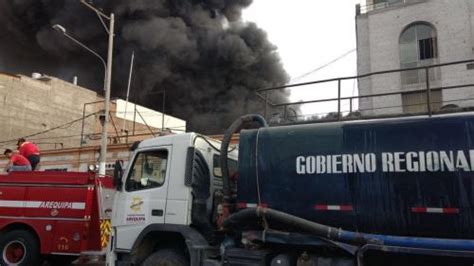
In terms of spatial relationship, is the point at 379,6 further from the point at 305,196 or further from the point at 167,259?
the point at 167,259

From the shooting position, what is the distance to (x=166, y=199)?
7305 mm

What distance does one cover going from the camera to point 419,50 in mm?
24781

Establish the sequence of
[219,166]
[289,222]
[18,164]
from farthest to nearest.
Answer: [18,164]
[219,166]
[289,222]

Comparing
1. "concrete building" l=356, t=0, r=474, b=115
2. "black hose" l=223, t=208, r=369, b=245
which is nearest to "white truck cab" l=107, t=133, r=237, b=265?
"black hose" l=223, t=208, r=369, b=245

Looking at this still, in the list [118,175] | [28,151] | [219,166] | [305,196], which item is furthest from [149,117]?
[305,196]

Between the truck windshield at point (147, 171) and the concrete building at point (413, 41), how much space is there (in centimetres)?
1692

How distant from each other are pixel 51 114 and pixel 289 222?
3161 centimetres

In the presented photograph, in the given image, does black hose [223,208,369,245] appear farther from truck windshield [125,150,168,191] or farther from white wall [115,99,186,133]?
white wall [115,99,186,133]

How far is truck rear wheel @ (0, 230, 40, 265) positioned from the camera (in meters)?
10.1

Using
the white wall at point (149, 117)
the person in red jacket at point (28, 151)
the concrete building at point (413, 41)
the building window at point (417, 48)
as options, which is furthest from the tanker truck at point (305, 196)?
the white wall at point (149, 117)

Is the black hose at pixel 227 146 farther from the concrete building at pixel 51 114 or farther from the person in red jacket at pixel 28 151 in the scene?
the concrete building at pixel 51 114

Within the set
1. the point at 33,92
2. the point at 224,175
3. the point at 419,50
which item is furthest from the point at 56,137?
the point at 224,175

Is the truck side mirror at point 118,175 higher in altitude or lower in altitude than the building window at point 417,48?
lower

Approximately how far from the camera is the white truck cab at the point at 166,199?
7.19 metres
